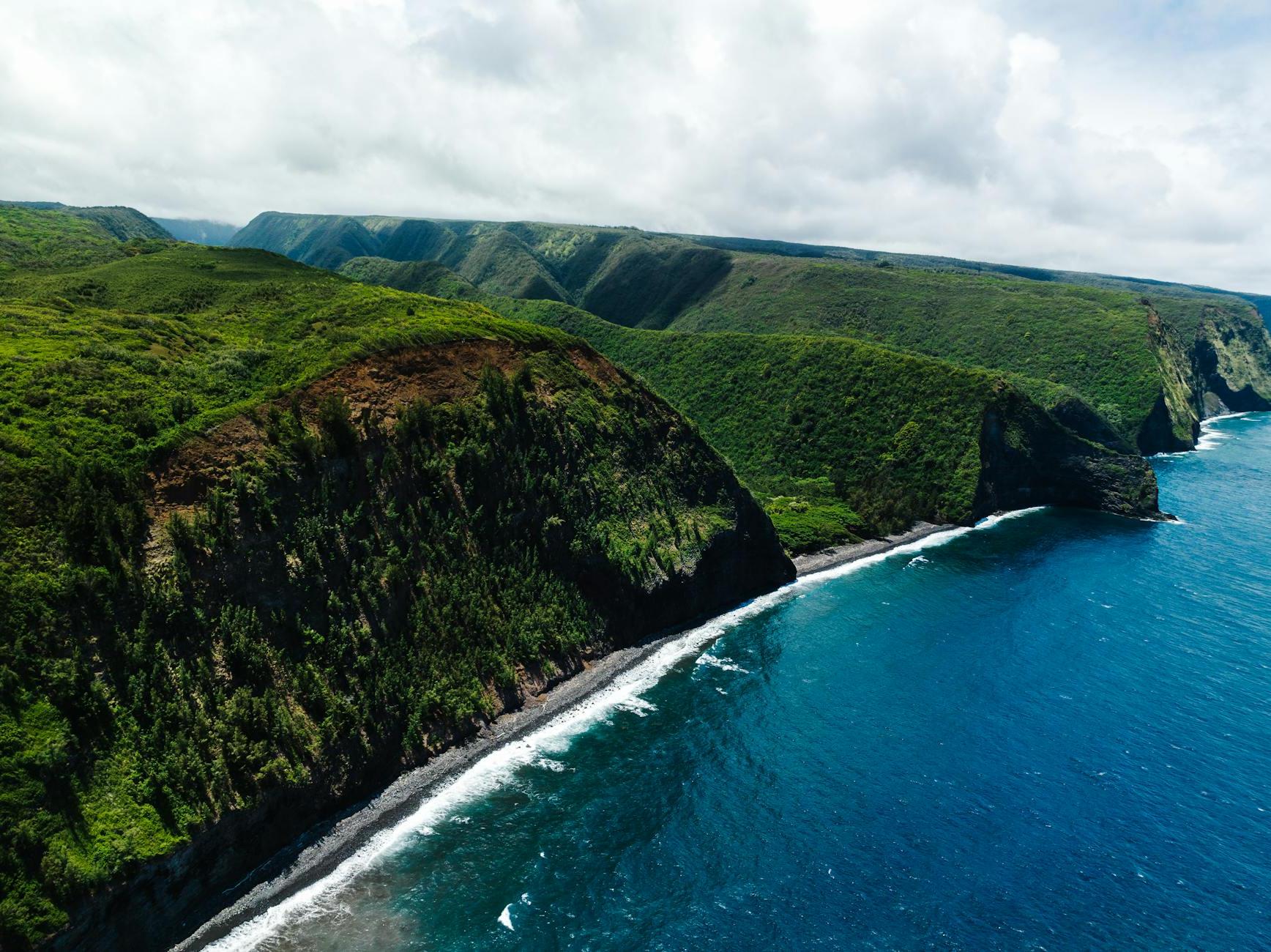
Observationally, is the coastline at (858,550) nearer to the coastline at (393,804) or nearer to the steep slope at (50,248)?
the coastline at (393,804)

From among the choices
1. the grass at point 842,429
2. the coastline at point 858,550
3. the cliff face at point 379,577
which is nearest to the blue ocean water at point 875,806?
the cliff face at point 379,577

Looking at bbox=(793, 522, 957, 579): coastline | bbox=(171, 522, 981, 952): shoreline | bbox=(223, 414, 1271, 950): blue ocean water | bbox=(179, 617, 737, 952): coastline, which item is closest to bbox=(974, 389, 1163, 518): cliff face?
bbox=(793, 522, 957, 579): coastline

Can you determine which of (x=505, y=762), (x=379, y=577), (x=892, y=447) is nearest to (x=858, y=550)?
(x=892, y=447)

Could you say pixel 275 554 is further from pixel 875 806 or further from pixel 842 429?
pixel 842 429

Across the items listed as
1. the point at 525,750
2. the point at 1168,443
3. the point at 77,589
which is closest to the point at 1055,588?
the point at 525,750

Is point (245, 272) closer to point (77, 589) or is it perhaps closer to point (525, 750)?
point (77, 589)

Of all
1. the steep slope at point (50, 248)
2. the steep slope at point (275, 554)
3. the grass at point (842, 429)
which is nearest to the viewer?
the steep slope at point (275, 554)
